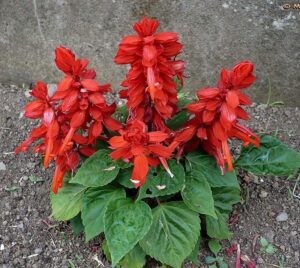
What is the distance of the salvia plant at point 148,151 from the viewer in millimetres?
1819

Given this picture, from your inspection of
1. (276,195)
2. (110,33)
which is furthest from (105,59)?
(276,195)

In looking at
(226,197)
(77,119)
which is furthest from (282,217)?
(77,119)

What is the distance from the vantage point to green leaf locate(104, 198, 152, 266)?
193 cm

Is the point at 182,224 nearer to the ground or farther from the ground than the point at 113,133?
nearer to the ground

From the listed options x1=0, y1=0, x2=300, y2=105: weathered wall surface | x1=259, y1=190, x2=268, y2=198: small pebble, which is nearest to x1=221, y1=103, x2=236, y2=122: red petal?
x1=259, y1=190, x2=268, y2=198: small pebble

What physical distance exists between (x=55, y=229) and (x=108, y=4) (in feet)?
3.46

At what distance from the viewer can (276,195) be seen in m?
2.56

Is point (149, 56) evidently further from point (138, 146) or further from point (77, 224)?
point (77, 224)

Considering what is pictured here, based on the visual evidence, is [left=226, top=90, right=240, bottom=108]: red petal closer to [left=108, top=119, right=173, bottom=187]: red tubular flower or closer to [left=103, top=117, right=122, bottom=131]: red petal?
[left=108, top=119, right=173, bottom=187]: red tubular flower

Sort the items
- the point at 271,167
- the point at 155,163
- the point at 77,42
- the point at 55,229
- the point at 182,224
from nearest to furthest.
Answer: the point at 155,163 < the point at 182,224 < the point at 271,167 < the point at 55,229 < the point at 77,42

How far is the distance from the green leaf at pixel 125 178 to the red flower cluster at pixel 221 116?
0.21 metres

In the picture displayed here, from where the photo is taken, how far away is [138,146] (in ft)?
5.87

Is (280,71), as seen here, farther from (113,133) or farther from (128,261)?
(128,261)

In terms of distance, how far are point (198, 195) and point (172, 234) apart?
17cm
